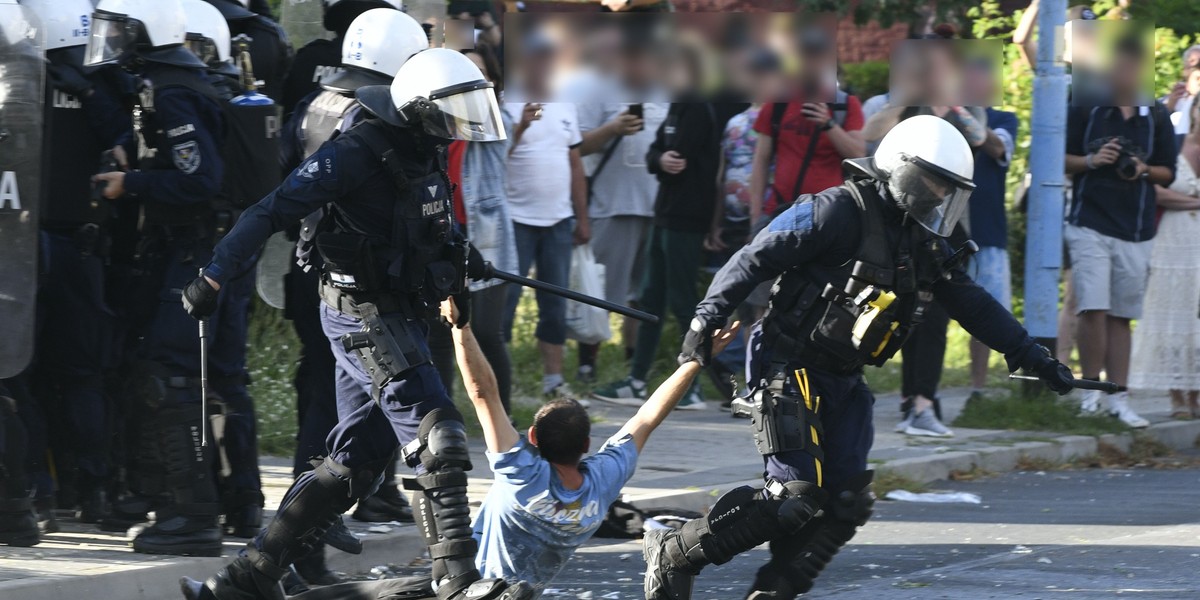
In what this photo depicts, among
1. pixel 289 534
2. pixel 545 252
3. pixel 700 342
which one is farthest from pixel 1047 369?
pixel 545 252

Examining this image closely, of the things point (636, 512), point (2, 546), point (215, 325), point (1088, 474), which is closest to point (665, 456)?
point (636, 512)

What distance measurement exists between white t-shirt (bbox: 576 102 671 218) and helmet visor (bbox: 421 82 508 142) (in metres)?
5.11

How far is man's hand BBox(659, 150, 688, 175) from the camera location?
408 inches

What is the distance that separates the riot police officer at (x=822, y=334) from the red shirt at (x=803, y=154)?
3.91 meters

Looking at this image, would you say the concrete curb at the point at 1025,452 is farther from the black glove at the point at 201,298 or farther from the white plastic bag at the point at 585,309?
the black glove at the point at 201,298

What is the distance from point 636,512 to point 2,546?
2.47 meters

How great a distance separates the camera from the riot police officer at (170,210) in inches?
244

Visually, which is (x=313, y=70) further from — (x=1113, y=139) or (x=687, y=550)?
(x=1113, y=139)

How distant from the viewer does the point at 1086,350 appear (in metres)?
10.7

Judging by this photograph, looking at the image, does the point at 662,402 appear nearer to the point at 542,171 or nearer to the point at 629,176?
the point at 542,171

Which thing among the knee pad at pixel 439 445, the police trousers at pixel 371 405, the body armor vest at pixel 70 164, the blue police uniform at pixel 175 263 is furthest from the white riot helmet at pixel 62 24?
the knee pad at pixel 439 445

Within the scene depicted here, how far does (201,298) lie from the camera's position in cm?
530

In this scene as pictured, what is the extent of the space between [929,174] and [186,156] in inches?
99.8

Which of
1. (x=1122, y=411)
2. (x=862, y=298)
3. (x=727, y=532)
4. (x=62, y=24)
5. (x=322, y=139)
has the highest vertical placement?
(x=62, y=24)
